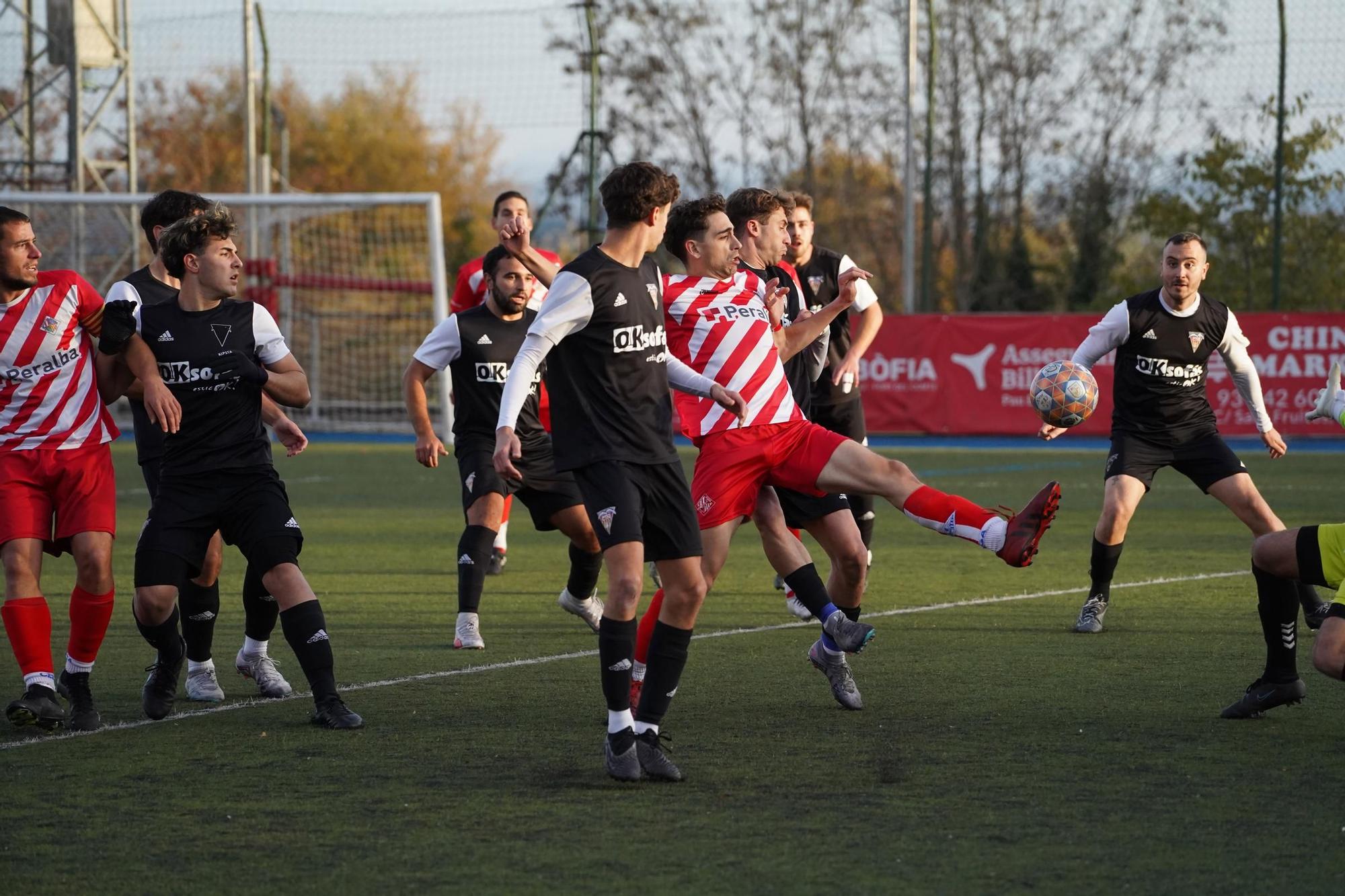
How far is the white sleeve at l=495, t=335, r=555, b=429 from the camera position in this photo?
5.17 meters

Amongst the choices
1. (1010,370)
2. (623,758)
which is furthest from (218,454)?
(1010,370)

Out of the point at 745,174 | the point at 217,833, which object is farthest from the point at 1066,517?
the point at 745,174

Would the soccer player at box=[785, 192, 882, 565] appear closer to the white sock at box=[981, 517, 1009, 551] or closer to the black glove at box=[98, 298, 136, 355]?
the white sock at box=[981, 517, 1009, 551]

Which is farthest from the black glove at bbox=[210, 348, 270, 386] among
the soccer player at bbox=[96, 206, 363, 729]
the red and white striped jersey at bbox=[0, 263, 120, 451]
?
the red and white striped jersey at bbox=[0, 263, 120, 451]

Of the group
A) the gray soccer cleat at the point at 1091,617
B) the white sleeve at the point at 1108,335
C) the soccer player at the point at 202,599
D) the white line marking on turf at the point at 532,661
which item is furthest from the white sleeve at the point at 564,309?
the white sleeve at the point at 1108,335

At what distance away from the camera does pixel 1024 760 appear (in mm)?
5355

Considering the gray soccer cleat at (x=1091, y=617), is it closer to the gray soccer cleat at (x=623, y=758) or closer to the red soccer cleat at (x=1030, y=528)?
the red soccer cleat at (x=1030, y=528)

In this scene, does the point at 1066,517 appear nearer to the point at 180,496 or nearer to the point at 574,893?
the point at 180,496

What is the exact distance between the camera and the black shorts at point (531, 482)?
8.14 m

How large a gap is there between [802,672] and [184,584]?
8.57 ft

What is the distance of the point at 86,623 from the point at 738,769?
2602 mm

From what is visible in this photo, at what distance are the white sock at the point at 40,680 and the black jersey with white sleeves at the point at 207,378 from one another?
861 mm

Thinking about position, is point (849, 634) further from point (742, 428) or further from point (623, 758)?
point (623, 758)

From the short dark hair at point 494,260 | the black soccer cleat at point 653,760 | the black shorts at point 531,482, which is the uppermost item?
the short dark hair at point 494,260
